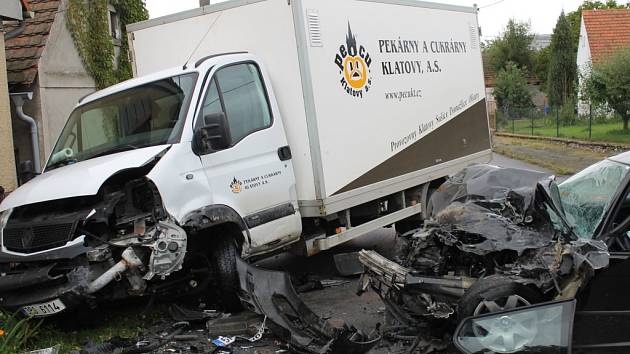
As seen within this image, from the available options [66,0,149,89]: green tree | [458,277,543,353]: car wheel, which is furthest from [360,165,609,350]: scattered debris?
[66,0,149,89]: green tree

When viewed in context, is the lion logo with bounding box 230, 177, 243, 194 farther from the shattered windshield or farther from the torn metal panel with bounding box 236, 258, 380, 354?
the shattered windshield

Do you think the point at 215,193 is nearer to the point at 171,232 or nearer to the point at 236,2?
the point at 171,232

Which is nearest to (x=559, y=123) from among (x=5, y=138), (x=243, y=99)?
(x=5, y=138)

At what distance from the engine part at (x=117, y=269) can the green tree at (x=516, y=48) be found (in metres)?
53.5

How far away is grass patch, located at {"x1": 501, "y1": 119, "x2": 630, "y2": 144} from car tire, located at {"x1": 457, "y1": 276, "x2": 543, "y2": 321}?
1900cm

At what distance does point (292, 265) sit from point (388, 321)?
2.97 meters

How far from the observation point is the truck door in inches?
233

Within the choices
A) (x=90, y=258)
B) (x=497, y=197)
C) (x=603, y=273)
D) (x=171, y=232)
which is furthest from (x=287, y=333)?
(x=603, y=273)

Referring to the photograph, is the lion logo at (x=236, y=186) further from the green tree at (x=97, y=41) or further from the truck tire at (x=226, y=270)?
the green tree at (x=97, y=41)

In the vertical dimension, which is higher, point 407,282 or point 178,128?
point 178,128

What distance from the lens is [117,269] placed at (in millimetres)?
5008

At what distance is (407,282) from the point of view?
15.3ft

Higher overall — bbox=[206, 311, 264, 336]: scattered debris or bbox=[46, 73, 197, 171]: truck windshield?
bbox=[46, 73, 197, 171]: truck windshield

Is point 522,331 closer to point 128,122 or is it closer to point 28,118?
point 128,122
